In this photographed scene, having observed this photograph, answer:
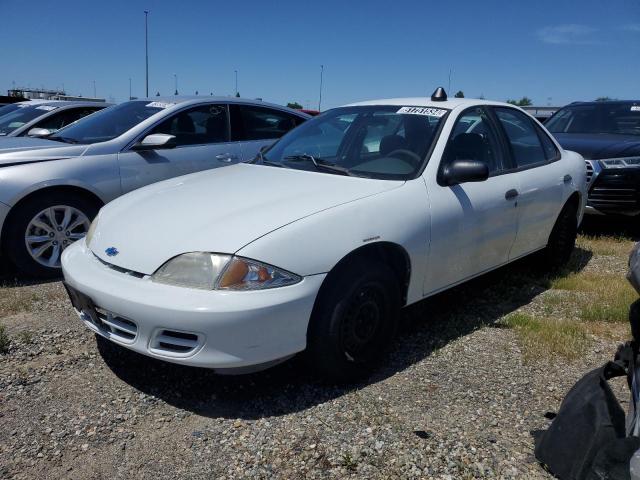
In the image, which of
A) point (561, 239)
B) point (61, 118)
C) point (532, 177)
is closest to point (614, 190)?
point (561, 239)

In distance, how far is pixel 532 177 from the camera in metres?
4.28

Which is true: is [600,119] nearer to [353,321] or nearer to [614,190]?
[614,190]

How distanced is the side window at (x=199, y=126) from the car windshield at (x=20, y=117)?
127 inches

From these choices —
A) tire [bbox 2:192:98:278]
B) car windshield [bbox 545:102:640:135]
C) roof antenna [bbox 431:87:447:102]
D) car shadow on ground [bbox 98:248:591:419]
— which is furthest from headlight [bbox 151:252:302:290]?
car windshield [bbox 545:102:640:135]

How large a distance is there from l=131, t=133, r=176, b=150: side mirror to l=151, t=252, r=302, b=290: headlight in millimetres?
2633

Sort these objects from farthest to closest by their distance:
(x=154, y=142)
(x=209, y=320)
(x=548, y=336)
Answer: (x=154, y=142) < (x=548, y=336) < (x=209, y=320)

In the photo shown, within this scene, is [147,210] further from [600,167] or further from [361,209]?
[600,167]

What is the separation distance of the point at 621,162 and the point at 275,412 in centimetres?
547

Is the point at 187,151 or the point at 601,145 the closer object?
the point at 187,151

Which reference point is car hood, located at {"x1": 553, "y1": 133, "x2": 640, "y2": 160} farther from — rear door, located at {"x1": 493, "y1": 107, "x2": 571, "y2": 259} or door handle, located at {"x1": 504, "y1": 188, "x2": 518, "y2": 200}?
door handle, located at {"x1": 504, "y1": 188, "x2": 518, "y2": 200}

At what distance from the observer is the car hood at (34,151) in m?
4.69

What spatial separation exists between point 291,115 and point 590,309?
12.0 ft

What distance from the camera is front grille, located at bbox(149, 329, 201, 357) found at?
260cm

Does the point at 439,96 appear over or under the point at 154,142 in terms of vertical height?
over
